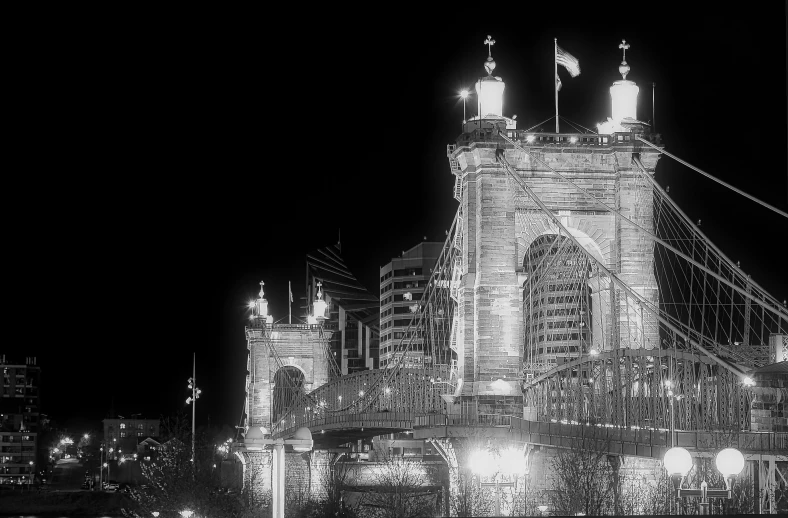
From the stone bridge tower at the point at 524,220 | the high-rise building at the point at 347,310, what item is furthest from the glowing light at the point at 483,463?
the high-rise building at the point at 347,310

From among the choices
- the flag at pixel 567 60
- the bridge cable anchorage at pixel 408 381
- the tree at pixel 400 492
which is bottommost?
the tree at pixel 400 492

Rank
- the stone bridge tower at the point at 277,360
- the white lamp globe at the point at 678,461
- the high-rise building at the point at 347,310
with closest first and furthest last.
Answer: the white lamp globe at the point at 678,461 < the stone bridge tower at the point at 277,360 < the high-rise building at the point at 347,310

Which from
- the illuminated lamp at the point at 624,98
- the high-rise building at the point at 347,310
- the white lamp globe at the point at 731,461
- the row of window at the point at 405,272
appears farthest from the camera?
the high-rise building at the point at 347,310

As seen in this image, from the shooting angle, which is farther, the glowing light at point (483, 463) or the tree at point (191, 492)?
the tree at point (191, 492)

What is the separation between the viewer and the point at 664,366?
48.6 meters

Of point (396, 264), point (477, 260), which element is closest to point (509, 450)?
point (477, 260)

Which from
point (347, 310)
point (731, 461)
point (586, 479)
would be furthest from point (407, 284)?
point (731, 461)

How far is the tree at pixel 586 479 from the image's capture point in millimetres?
48906

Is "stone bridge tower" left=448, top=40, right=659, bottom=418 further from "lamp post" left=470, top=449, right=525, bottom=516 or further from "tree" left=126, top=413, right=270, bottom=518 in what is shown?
"tree" left=126, top=413, right=270, bottom=518

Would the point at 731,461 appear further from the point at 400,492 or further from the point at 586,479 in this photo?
the point at 400,492

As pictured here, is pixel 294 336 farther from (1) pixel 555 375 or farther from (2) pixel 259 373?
(1) pixel 555 375

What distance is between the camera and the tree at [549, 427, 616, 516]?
48906 mm

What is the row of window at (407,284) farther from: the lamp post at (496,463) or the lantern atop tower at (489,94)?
the lamp post at (496,463)

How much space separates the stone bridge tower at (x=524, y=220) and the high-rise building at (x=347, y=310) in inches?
5071
